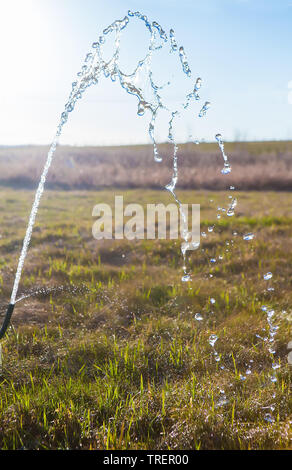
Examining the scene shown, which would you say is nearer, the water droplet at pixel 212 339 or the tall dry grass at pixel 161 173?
the water droplet at pixel 212 339

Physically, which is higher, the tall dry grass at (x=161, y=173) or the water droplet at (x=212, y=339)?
the tall dry grass at (x=161, y=173)

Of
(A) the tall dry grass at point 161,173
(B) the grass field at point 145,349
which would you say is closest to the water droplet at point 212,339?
(B) the grass field at point 145,349

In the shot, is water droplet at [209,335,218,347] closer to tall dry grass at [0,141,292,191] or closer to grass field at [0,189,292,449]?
grass field at [0,189,292,449]

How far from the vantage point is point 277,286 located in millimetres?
4109

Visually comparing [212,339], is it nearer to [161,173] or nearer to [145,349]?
[145,349]

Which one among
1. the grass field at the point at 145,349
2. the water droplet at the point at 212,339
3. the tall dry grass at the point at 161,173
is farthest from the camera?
the tall dry grass at the point at 161,173

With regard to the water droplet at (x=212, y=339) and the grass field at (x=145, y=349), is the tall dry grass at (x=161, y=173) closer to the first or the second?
the grass field at (x=145, y=349)

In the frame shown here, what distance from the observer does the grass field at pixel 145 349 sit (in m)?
2.10

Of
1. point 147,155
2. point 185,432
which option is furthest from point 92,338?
point 147,155

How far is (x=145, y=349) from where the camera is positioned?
2871mm

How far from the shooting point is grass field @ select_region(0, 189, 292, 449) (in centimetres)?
210

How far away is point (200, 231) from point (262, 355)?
3.52 metres

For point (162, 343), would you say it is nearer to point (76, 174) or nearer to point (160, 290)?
point (160, 290)

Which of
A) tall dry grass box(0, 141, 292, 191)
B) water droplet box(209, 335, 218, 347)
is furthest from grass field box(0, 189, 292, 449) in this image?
tall dry grass box(0, 141, 292, 191)
